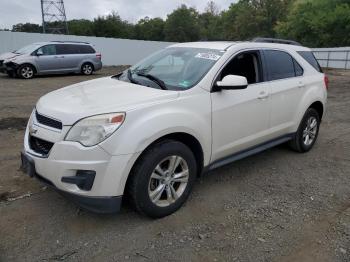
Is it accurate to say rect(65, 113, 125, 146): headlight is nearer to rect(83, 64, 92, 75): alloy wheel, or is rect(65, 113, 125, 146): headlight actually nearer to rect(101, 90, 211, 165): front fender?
rect(101, 90, 211, 165): front fender

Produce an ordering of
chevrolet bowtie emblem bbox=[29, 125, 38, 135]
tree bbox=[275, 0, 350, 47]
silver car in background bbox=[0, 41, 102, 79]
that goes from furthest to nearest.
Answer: tree bbox=[275, 0, 350, 47] < silver car in background bbox=[0, 41, 102, 79] < chevrolet bowtie emblem bbox=[29, 125, 38, 135]

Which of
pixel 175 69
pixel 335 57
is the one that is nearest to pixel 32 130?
pixel 175 69

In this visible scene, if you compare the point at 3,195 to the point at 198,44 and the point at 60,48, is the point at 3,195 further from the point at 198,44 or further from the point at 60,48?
the point at 60,48

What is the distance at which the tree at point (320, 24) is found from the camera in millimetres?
46844

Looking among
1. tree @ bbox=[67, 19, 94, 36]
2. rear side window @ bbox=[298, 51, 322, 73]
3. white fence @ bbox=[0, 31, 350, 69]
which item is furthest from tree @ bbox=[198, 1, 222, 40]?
rear side window @ bbox=[298, 51, 322, 73]

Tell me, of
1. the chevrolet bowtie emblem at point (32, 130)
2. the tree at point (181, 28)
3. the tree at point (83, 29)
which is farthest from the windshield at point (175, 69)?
the tree at point (181, 28)

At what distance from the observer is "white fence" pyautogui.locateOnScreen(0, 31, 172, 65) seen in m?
21.4

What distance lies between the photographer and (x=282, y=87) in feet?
16.4

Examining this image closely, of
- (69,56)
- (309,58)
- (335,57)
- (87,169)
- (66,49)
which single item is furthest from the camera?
(335,57)

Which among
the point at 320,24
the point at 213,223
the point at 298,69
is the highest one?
the point at 320,24

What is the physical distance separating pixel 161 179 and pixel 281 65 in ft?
8.43

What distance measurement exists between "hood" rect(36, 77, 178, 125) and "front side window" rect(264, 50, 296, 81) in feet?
5.67

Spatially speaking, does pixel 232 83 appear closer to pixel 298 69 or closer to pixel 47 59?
pixel 298 69

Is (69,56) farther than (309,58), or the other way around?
(69,56)
